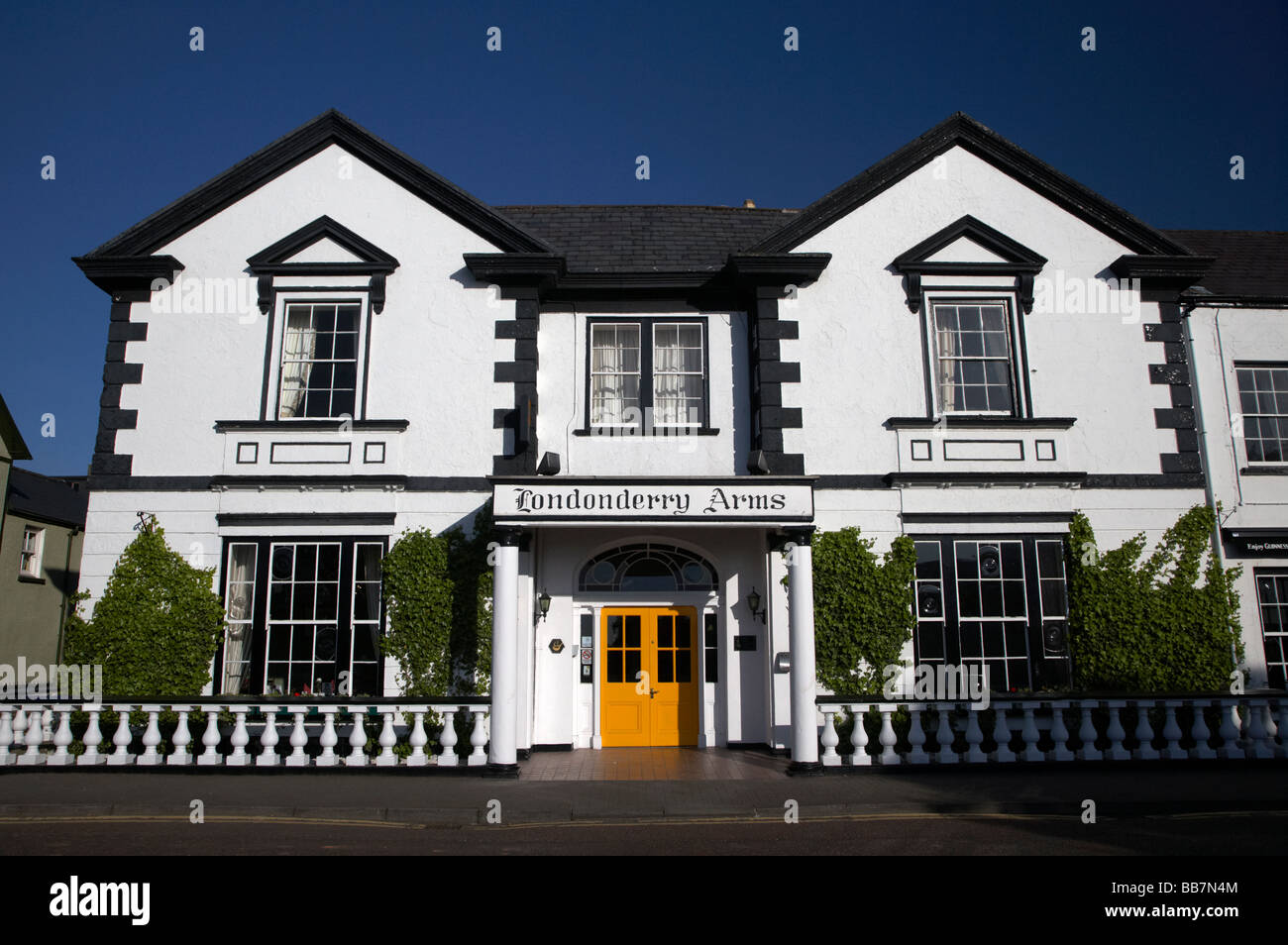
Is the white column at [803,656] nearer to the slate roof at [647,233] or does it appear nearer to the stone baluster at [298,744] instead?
the slate roof at [647,233]

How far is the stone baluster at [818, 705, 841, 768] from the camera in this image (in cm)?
1166

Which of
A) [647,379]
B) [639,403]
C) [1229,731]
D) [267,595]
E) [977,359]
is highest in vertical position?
[977,359]

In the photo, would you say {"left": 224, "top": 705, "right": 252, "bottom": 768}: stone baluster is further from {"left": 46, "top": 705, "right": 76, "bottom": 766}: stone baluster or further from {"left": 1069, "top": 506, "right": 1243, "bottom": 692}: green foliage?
{"left": 1069, "top": 506, "right": 1243, "bottom": 692}: green foliage

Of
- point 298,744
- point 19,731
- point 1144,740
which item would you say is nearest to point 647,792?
point 298,744

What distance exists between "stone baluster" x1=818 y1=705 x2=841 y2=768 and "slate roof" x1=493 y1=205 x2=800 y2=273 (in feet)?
22.8

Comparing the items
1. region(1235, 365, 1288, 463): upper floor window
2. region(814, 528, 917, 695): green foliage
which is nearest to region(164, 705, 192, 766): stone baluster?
region(814, 528, 917, 695): green foliage

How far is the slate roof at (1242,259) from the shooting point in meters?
14.9

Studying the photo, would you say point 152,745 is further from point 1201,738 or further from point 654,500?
point 1201,738

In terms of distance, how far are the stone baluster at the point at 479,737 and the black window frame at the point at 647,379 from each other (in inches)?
179

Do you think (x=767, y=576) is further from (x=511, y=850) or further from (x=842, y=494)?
(x=511, y=850)

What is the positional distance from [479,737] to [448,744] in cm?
41

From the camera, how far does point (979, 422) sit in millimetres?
13680

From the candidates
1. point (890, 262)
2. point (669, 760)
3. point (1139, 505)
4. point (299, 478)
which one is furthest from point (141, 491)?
point (1139, 505)

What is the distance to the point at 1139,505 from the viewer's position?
1357 cm
